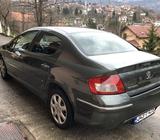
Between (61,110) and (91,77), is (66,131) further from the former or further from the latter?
(91,77)

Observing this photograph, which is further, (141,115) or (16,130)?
(16,130)

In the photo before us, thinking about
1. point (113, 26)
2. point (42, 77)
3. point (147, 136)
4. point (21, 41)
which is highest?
point (21, 41)

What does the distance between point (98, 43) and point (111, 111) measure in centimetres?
135

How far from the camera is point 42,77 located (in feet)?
13.6

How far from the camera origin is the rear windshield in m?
3.82

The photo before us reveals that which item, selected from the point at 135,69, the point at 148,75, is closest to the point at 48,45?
the point at 135,69

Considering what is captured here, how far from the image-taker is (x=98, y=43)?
411 centimetres

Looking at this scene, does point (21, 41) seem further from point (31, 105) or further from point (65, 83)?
point (65, 83)

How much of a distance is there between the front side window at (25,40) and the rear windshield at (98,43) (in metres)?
1.06

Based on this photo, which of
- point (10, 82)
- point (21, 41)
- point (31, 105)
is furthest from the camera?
point (10, 82)

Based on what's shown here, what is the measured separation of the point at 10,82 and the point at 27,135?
2538 millimetres

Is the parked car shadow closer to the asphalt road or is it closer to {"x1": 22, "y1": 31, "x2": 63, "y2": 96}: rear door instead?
the asphalt road

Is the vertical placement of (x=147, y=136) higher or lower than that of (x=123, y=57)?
lower

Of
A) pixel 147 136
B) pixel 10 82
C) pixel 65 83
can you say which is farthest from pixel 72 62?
pixel 10 82
